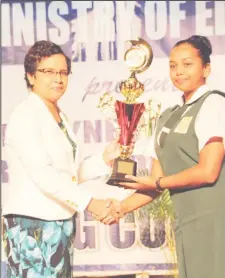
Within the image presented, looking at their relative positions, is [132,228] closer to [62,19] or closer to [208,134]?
[208,134]

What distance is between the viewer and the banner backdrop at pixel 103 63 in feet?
7.39

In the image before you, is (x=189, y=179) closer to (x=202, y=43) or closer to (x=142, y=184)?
(x=142, y=184)

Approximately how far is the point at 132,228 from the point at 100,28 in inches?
28.3

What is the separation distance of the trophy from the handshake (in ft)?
0.24

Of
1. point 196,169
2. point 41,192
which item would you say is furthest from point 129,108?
point 41,192

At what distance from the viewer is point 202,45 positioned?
2.21 m

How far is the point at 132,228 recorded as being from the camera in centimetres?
226

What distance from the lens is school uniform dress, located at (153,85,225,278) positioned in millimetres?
2096

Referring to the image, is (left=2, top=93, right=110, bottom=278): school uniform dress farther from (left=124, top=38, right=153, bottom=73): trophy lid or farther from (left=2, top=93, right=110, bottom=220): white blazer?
(left=124, top=38, right=153, bottom=73): trophy lid

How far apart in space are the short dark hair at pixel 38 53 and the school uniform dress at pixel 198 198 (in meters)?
0.47

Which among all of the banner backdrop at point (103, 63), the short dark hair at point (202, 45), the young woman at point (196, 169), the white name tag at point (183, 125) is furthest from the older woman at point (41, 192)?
the short dark hair at point (202, 45)

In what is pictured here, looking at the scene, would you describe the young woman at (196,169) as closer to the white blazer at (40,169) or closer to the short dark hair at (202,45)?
the short dark hair at (202,45)

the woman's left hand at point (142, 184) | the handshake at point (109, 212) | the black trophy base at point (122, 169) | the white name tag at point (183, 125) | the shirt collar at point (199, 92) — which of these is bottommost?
the handshake at point (109, 212)

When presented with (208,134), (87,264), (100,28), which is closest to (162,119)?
(208,134)
